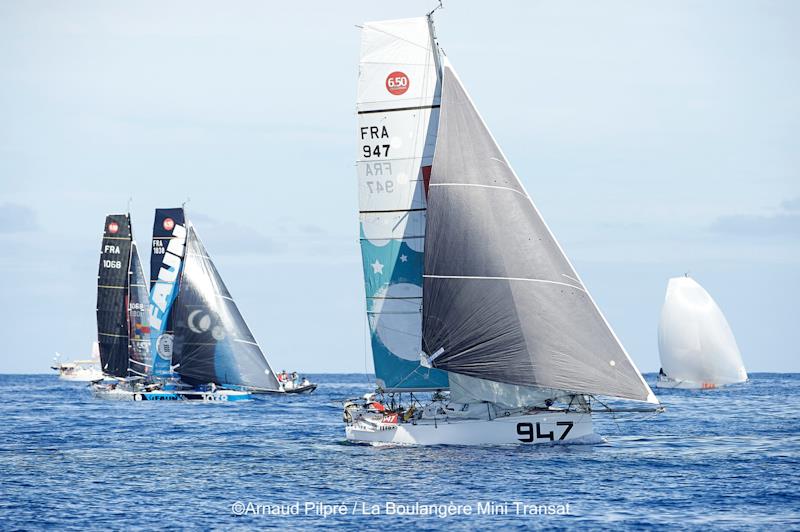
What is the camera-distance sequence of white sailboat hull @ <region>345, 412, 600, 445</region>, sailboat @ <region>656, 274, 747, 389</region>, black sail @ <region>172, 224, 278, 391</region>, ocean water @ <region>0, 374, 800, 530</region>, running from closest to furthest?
ocean water @ <region>0, 374, 800, 530</region> → white sailboat hull @ <region>345, 412, 600, 445</region> → black sail @ <region>172, 224, 278, 391</region> → sailboat @ <region>656, 274, 747, 389</region>

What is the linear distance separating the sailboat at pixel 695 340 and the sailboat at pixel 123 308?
4990 cm

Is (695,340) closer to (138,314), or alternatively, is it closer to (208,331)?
(208,331)

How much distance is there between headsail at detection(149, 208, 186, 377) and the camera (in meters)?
84.1

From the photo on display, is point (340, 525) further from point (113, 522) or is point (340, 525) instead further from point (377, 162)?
point (377, 162)

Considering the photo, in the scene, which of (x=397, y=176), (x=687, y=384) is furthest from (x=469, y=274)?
(x=687, y=384)

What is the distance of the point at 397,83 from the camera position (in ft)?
141

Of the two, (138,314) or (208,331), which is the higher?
(138,314)

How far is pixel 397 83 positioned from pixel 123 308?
52212 mm

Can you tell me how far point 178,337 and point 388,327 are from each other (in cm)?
3801

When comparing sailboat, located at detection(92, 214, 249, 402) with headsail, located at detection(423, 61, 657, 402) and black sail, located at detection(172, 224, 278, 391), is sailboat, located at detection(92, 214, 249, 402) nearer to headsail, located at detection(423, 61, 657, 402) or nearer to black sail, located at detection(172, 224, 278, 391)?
black sail, located at detection(172, 224, 278, 391)

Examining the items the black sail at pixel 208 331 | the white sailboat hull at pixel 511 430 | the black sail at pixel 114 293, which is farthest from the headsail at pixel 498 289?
the black sail at pixel 114 293

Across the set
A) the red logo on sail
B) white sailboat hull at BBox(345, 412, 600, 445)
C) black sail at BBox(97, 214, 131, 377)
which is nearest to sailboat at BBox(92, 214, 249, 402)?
black sail at BBox(97, 214, 131, 377)

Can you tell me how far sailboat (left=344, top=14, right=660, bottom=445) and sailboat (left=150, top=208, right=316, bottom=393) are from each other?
37121 mm

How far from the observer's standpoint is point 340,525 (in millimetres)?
29969
